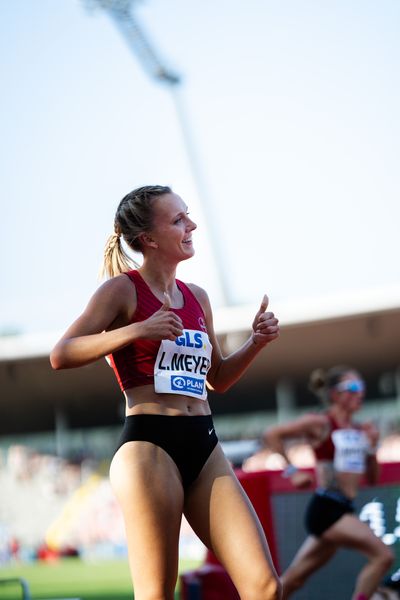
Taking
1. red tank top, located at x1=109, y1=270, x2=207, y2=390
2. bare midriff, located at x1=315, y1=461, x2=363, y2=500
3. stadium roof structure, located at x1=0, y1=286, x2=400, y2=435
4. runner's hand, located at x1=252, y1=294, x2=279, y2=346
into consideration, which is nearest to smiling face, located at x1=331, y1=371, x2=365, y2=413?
bare midriff, located at x1=315, y1=461, x2=363, y2=500

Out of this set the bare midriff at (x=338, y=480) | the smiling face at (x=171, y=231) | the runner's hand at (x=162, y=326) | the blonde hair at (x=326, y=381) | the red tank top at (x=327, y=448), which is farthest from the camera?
the blonde hair at (x=326, y=381)

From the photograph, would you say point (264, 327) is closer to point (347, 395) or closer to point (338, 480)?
point (338, 480)

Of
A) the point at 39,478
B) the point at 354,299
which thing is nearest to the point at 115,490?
the point at 354,299

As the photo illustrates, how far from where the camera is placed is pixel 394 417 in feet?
99.5

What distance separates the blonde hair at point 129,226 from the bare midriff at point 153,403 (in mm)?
609

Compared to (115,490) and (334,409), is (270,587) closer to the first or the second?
(115,490)

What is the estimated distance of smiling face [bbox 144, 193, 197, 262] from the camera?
4281 millimetres

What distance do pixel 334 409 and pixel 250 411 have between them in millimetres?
A: 35243

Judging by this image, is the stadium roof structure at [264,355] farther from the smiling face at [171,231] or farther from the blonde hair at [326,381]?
the smiling face at [171,231]

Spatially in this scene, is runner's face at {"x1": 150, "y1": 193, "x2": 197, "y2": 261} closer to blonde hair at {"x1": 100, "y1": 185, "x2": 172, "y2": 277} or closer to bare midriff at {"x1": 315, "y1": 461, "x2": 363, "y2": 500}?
blonde hair at {"x1": 100, "y1": 185, "x2": 172, "y2": 277}

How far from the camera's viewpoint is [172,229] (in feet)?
14.0

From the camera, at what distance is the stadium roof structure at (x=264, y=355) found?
2844 centimetres

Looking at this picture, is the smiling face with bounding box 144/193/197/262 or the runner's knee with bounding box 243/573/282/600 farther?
the smiling face with bounding box 144/193/197/262

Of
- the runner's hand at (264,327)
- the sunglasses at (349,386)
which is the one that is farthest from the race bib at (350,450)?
the runner's hand at (264,327)
